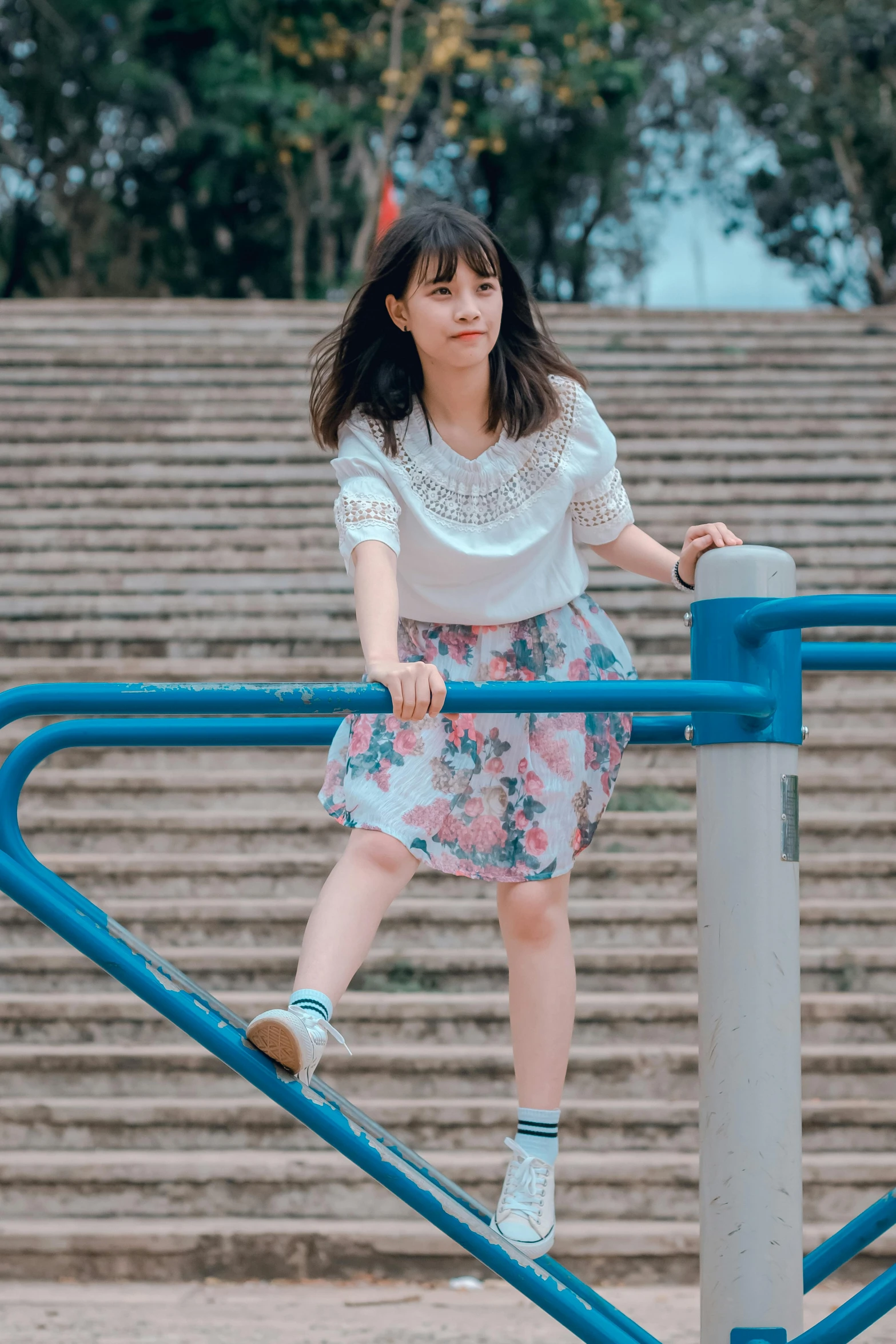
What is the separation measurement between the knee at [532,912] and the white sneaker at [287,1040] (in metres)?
0.32

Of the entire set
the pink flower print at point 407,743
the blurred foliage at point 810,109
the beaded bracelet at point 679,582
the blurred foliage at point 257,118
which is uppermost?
the blurred foliage at point 810,109

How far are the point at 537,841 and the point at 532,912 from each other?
0.09 metres

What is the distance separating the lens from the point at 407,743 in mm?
1830

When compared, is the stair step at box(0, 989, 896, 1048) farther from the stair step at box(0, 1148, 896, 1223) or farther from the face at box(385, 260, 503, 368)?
the face at box(385, 260, 503, 368)

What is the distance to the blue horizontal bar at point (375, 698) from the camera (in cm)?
146

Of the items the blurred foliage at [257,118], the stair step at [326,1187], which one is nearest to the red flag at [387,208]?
the blurred foliage at [257,118]

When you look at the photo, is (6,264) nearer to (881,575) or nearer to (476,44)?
(476,44)

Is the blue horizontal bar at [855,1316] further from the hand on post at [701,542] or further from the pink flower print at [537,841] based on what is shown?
the hand on post at [701,542]

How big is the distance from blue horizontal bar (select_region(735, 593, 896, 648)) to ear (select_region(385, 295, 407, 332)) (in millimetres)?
675

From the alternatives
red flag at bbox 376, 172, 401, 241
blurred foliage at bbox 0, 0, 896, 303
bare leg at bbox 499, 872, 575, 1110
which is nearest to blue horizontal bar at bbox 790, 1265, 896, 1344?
bare leg at bbox 499, 872, 575, 1110

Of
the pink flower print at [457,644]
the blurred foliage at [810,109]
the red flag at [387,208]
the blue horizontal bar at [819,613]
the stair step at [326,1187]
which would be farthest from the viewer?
the blurred foliage at [810,109]

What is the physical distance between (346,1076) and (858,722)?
1.90 m

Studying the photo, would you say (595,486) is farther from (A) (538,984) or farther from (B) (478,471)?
(A) (538,984)

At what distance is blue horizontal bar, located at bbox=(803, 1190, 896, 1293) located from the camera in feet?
5.84
